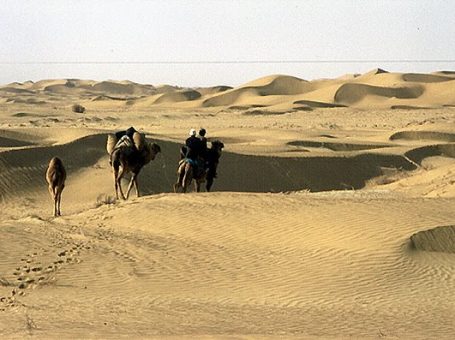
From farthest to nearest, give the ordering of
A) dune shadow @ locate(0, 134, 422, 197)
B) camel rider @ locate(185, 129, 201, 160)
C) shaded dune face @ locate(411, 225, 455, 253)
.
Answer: dune shadow @ locate(0, 134, 422, 197)
camel rider @ locate(185, 129, 201, 160)
shaded dune face @ locate(411, 225, 455, 253)

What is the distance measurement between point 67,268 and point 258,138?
1070 inches

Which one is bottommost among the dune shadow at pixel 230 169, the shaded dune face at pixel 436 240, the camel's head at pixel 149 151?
the dune shadow at pixel 230 169

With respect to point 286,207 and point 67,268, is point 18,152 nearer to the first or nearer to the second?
point 286,207

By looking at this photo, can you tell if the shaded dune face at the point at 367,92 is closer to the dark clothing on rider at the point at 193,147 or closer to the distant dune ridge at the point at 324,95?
the distant dune ridge at the point at 324,95

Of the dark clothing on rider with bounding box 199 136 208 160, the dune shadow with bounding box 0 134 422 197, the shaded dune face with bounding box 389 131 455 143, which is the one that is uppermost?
the dark clothing on rider with bounding box 199 136 208 160

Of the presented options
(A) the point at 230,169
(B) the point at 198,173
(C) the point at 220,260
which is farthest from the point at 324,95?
(C) the point at 220,260

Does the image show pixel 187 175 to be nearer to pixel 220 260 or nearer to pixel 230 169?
pixel 220 260

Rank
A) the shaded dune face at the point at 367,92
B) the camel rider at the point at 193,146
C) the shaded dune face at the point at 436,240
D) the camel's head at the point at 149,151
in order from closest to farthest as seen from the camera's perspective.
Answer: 1. the shaded dune face at the point at 436,240
2. the camel rider at the point at 193,146
3. the camel's head at the point at 149,151
4. the shaded dune face at the point at 367,92

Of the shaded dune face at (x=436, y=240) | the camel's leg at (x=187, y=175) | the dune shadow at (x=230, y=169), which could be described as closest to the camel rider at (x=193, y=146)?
the camel's leg at (x=187, y=175)

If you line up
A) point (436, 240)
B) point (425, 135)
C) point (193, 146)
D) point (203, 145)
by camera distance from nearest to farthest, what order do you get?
point (436, 240)
point (193, 146)
point (203, 145)
point (425, 135)

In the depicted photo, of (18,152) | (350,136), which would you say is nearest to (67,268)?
(18,152)

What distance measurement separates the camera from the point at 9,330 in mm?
6996

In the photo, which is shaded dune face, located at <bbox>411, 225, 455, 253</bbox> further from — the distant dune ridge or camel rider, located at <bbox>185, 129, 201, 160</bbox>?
the distant dune ridge

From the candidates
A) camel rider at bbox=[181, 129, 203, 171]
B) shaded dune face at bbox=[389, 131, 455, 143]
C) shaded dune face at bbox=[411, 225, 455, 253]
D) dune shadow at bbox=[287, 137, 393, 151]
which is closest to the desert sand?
shaded dune face at bbox=[411, 225, 455, 253]
